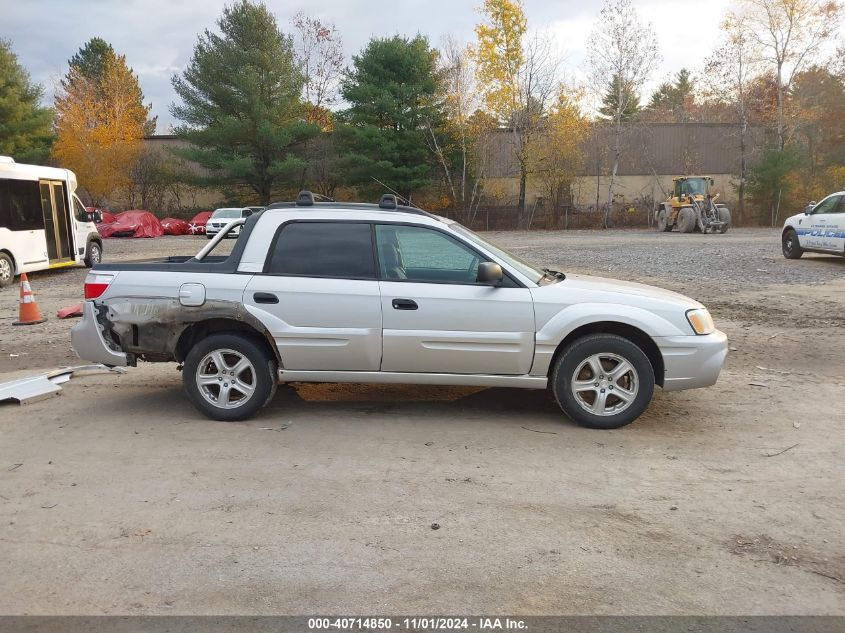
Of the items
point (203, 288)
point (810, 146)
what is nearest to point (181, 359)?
point (203, 288)

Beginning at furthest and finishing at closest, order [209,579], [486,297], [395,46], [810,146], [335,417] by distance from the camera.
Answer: [810,146]
[395,46]
[335,417]
[486,297]
[209,579]

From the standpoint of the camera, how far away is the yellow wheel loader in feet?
108

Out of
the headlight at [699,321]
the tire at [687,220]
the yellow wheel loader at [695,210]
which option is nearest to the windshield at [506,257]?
the headlight at [699,321]

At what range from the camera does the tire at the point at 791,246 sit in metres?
18.9

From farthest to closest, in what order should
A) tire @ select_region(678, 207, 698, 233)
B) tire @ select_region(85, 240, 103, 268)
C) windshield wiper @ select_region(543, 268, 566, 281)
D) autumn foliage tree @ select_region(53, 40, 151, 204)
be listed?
1. autumn foliage tree @ select_region(53, 40, 151, 204)
2. tire @ select_region(678, 207, 698, 233)
3. tire @ select_region(85, 240, 103, 268)
4. windshield wiper @ select_region(543, 268, 566, 281)

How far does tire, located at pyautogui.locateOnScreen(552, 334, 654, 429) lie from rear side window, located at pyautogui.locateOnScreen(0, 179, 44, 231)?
1524 centimetres

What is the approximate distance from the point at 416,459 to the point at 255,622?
2012 mm

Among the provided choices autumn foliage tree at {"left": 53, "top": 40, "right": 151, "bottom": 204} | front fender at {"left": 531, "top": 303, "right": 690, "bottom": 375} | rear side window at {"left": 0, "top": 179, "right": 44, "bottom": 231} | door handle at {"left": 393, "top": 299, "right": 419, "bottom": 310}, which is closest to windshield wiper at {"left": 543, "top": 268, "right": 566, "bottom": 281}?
front fender at {"left": 531, "top": 303, "right": 690, "bottom": 375}

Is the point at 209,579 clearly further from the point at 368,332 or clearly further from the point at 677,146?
the point at 677,146

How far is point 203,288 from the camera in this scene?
552 cm

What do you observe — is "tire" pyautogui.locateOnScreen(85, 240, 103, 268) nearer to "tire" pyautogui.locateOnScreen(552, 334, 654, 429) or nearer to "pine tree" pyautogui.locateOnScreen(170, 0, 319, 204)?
"tire" pyautogui.locateOnScreen(552, 334, 654, 429)

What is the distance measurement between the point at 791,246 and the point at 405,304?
17.3m

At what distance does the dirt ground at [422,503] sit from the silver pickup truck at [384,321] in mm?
398

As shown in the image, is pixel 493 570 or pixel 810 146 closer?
pixel 493 570
